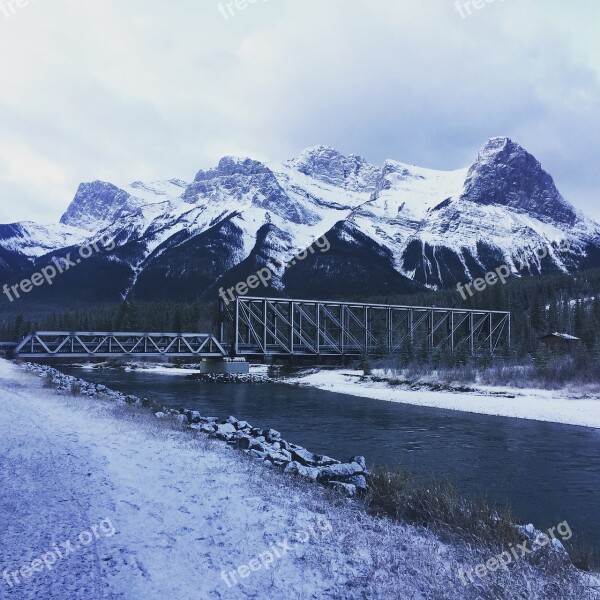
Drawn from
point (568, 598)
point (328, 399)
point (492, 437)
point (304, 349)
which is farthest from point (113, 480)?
point (304, 349)

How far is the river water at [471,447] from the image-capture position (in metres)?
13.6

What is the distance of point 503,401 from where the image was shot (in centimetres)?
3953

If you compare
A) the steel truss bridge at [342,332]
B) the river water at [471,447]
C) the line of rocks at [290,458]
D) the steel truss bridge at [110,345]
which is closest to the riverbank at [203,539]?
the line of rocks at [290,458]

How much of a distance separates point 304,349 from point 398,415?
5699 cm

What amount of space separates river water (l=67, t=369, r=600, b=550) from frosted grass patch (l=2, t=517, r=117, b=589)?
8989 millimetres

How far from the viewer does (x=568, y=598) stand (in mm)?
6438

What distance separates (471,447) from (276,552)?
1635cm

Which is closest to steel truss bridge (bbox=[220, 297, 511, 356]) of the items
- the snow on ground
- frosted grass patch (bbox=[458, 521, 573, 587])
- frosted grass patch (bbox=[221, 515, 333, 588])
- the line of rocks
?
the snow on ground

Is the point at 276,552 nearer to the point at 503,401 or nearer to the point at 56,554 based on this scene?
the point at 56,554

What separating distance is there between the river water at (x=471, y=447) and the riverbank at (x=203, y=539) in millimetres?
4952

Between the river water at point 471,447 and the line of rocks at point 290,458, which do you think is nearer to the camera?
the line of rocks at point 290,458

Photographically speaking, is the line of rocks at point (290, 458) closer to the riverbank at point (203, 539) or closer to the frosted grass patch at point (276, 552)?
the riverbank at point (203, 539)

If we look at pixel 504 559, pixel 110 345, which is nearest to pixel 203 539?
pixel 504 559

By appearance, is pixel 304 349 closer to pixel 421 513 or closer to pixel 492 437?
pixel 492 437
